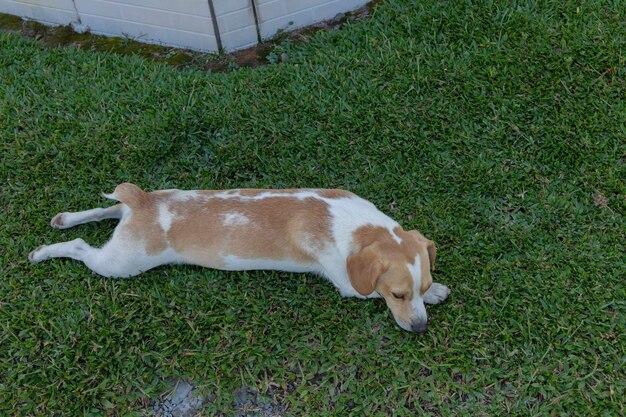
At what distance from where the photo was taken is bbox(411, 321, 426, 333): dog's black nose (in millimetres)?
3934

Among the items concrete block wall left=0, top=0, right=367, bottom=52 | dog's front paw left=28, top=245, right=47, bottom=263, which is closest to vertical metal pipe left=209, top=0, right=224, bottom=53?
concrete block wall left=0, top=0, right=367, bottom=52

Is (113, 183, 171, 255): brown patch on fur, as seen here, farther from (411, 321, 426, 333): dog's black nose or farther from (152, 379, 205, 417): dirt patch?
(411, 321, 426, 333): dog's black nose

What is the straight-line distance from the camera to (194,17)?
231 inches

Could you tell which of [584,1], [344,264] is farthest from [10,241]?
[584,1]

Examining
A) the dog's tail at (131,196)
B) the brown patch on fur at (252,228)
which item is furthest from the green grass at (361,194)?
the dog's tail at (131,196)

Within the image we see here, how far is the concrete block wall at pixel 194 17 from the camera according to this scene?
586 cm

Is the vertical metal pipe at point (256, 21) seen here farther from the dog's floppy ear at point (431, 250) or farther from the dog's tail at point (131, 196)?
the dog's floppy ear at point (431, 250)

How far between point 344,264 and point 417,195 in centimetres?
116

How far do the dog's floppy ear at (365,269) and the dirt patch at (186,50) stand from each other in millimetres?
2887

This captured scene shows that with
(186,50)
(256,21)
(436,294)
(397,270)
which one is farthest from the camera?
(186,50)

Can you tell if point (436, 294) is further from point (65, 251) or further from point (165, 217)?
point (65, 251)

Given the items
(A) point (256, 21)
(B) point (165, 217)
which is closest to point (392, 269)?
(B) point (165, 217)

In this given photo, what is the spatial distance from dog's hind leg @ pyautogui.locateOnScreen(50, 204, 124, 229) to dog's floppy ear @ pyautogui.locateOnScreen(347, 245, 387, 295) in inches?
79.2

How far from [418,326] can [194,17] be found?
3.89 meters
